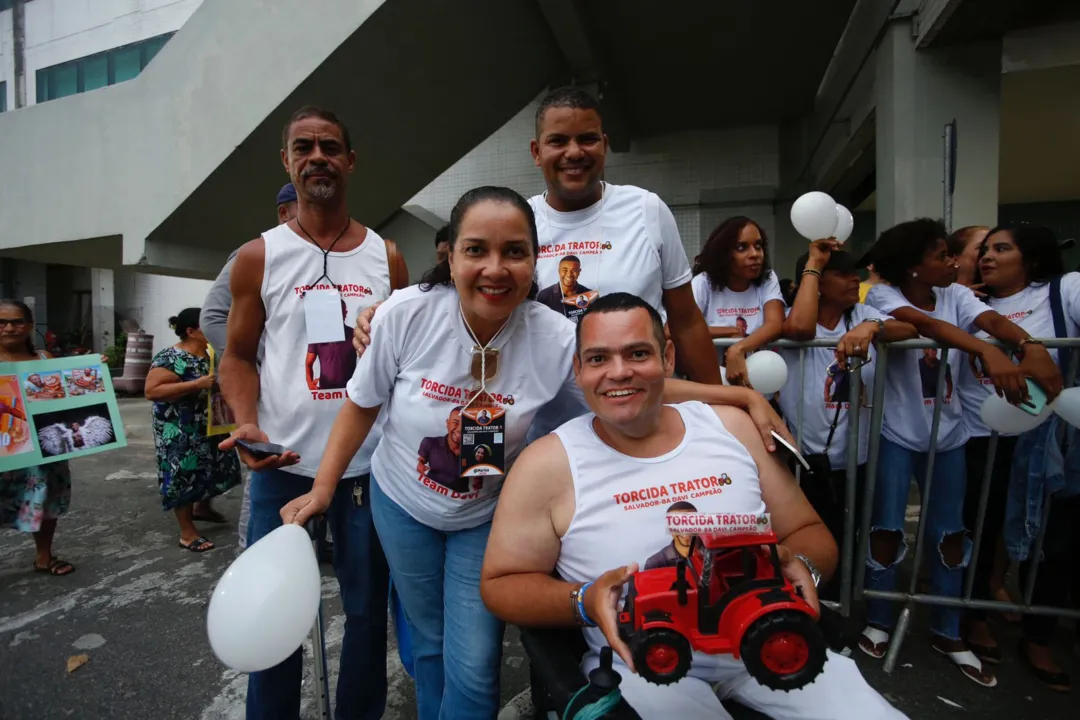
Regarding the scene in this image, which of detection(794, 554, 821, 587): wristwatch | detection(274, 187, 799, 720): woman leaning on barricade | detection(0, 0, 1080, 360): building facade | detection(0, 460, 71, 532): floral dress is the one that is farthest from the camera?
detection(0, 0, 1080, 360): building facade

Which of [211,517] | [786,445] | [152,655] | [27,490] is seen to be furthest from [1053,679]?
[27,490]

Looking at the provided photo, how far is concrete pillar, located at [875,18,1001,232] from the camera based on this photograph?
13.8 feet

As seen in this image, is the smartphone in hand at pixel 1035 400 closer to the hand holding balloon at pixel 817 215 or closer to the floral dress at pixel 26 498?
the hand holding balloon at pixel 817 215

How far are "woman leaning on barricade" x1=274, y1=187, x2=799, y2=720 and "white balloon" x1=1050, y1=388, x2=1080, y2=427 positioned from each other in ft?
4.41

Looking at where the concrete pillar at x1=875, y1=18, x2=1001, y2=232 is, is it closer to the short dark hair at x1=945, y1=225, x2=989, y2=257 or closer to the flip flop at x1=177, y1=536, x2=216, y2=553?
the short dark hair at x1=945, y1=225, x2=989, y2=257

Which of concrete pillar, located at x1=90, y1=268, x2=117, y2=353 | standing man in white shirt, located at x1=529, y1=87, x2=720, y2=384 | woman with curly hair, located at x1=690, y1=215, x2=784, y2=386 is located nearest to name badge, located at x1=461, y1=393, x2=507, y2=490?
standing man in white shirt, located at x1=529, y1=87, x2=720, y2=384

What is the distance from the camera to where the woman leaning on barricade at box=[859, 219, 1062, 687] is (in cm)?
248

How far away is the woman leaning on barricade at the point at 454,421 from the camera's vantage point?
154cm

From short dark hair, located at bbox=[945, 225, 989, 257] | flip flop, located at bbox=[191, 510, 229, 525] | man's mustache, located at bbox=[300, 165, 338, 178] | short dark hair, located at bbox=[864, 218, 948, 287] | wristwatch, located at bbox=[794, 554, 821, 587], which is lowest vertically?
flip flop, located at bbox=[191, 510, 229, 525]

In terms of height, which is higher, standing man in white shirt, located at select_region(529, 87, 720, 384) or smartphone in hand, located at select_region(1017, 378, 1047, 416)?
standing man in white shirt, located at select_region(529, 87, 720, 384)

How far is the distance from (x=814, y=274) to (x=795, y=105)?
267 inches

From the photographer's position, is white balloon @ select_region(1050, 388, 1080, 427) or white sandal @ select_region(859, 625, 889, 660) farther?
white sandal @ select_region(859, 625, 889, 660)

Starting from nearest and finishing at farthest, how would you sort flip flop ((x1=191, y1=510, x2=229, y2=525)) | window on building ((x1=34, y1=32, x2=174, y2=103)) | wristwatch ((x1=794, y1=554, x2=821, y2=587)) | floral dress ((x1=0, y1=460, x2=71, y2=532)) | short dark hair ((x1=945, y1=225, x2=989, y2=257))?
wristwatch ((x1=794, y1=554, x2=821, y2=587)) → short dark hair ((x1=945, y1=225, x2=989, y2=257)) → floral dress ((x1=0, y1=460, x2=71, y2=532)) → flip flop ((x1=191, y1=510, x2=229, y2=525)) → window on building ((x1=34, y1=32, x2=174, y2=103))

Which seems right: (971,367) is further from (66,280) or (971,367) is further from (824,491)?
(66,280)
